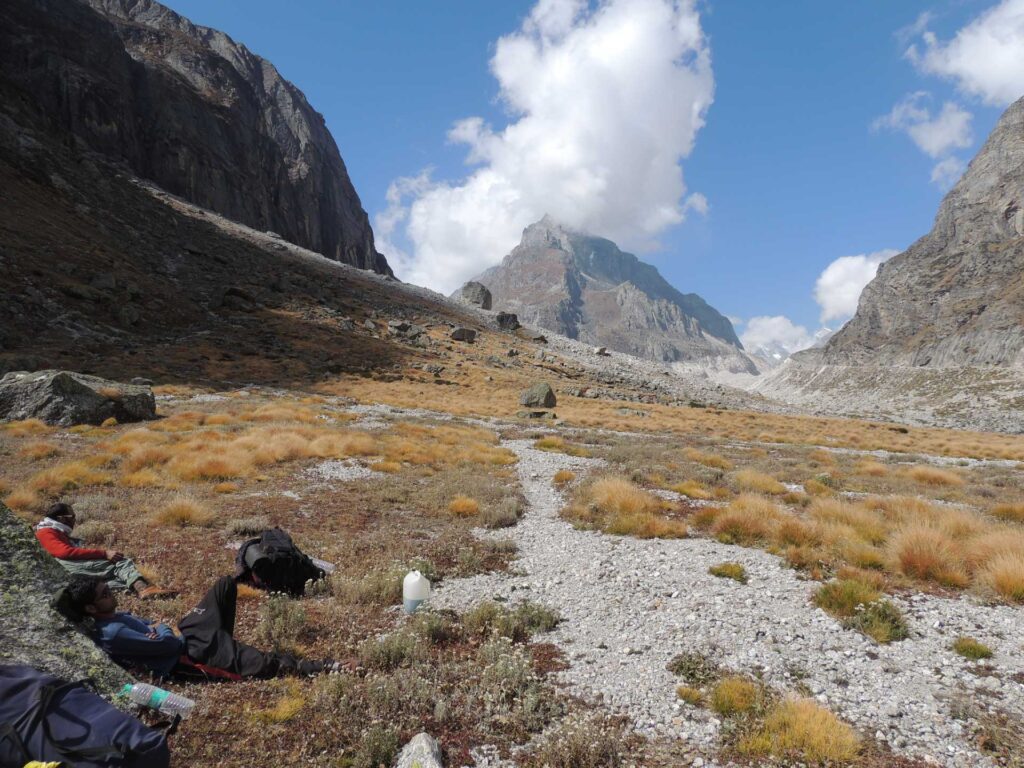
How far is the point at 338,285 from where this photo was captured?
265 feet

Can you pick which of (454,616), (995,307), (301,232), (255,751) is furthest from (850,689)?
(995,307)

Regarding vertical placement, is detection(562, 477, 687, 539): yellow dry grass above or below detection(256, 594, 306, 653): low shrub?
above

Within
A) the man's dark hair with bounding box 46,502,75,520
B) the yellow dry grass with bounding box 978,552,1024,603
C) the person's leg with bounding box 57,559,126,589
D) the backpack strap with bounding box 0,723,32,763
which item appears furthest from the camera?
the man's dark hair with bounding box 46,502,75,520

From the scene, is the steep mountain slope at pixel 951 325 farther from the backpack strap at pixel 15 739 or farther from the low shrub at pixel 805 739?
the backpack strap at pixel 15 739

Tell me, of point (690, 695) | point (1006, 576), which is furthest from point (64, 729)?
point (1006, 576)

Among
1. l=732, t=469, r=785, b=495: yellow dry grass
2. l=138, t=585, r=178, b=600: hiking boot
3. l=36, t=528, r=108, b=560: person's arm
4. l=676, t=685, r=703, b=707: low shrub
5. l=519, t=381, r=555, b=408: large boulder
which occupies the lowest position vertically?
l=138, t=585, r=178, b=600: hiking boot

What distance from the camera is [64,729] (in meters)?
3.36

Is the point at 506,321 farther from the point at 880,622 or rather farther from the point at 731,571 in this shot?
the point at 880,622

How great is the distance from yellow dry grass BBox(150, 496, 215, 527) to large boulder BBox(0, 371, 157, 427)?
14.2 meters

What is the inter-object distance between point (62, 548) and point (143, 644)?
11.8ft

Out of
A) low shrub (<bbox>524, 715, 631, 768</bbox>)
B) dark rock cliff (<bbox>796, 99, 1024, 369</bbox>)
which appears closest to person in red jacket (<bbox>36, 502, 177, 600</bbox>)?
low shrub (<bbox>524, 715, 631, 768</bbox>)

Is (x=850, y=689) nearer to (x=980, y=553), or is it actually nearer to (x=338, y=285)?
(x=980, y=553)

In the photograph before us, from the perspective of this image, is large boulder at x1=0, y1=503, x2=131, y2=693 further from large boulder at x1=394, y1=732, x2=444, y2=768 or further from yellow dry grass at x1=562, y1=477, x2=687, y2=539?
yellow dry grass at x1=562, y1=477, x2=687, y2=539

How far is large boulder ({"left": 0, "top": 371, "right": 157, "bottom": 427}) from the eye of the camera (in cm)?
1979
